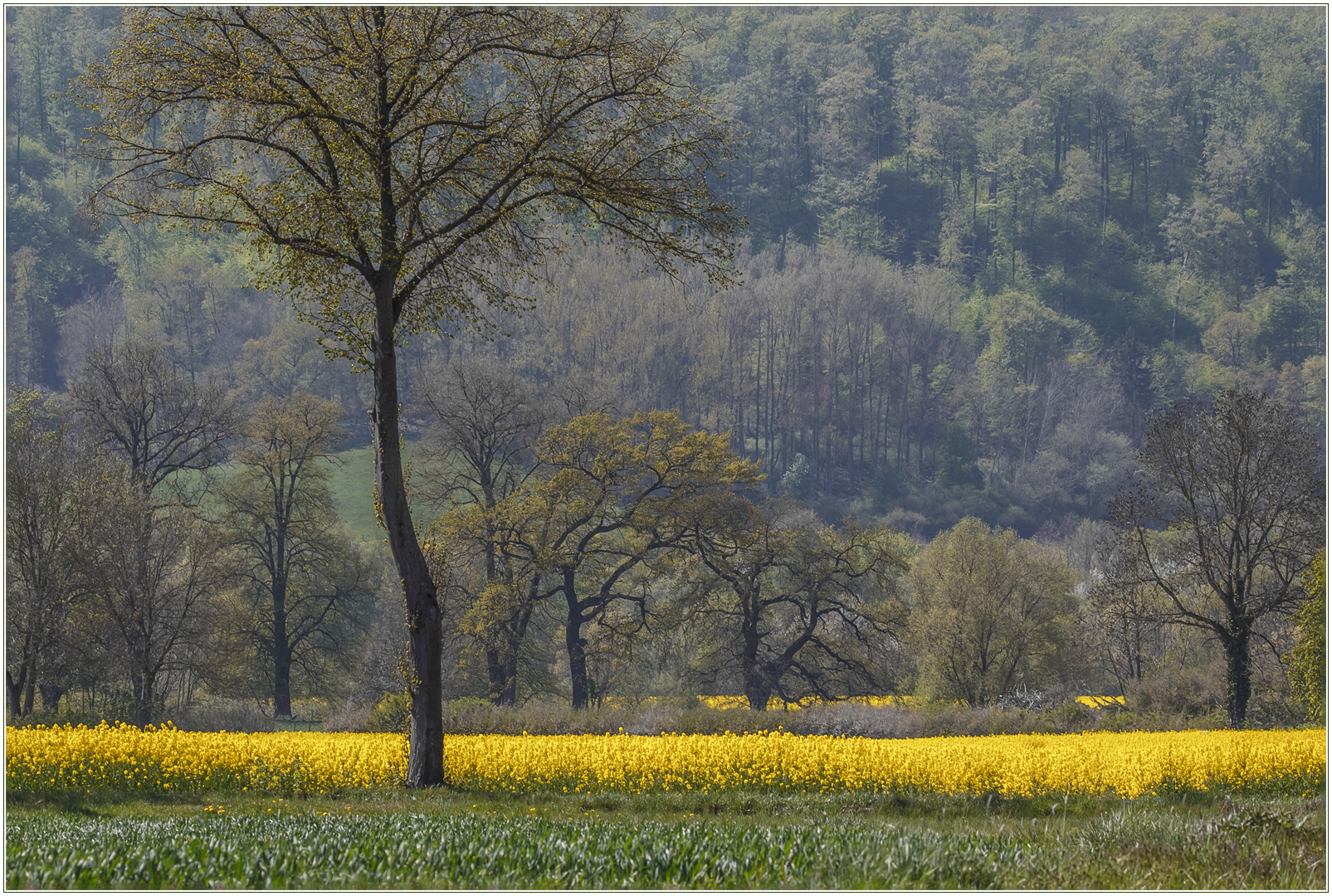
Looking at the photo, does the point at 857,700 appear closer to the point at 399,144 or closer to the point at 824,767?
the point at 824,767

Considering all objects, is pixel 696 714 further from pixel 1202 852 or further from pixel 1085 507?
pixel 1085 507

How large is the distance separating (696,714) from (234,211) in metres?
17.6

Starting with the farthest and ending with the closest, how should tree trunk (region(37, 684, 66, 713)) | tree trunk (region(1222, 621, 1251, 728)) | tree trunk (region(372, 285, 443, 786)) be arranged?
tree trunk (region(37, 684, 66, 713))
tree trunk (region(1222, 621, 1251, 728))
tree trunk (region(372, 285, 443, 786))

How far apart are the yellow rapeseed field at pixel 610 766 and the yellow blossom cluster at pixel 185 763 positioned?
0.8 inches

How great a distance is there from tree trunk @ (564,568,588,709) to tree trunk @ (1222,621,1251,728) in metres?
21.8

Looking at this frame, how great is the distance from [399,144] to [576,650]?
104ft

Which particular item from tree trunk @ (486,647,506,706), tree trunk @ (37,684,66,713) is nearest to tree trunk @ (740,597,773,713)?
tree trunk @ (486,647,506,706)

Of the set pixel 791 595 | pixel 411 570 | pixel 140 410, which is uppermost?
pixel 140 410

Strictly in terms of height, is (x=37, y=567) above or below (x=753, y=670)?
above

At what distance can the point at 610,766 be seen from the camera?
15000 millimetres

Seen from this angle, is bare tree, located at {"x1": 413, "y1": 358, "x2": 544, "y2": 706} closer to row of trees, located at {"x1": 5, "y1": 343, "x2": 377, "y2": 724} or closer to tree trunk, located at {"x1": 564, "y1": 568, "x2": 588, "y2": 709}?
tree trunk, located at {"x1": 564, "y1": 568, "x2": 588, "y2": 709}

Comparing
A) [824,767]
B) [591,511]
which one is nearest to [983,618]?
[591,511]

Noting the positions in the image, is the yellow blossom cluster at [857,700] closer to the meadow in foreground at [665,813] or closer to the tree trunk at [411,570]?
the meadow in foreground at [665,813]

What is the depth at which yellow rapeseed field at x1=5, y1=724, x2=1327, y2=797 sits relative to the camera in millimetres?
14516
